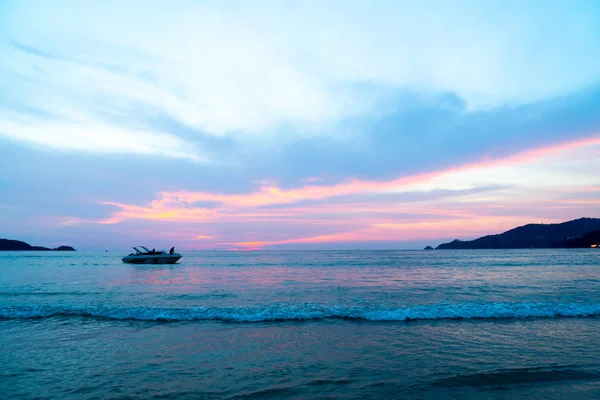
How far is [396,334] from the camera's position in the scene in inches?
444

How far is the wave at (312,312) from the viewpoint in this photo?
14094mm

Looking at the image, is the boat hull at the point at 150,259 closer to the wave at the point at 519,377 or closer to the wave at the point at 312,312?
the wave at the point at 312,312

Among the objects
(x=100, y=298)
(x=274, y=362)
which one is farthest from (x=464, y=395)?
(x=100, y=298)

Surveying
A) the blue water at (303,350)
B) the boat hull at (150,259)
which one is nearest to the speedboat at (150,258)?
→ the boat hull at (150,259)

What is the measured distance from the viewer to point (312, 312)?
15.0 meters

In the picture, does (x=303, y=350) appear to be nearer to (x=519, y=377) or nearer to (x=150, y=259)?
(x=519, y=377)

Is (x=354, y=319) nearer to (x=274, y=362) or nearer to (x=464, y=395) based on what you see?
(x=274, y=362)

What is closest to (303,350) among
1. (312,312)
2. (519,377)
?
(519,377)

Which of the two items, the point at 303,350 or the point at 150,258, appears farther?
the point at 150,258

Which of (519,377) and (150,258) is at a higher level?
(150,258)

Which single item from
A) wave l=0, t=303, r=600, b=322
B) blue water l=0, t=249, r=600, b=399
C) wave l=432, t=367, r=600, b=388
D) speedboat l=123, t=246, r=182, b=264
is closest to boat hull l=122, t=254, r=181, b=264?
speedboat l=123, t=246, r=182, b=264

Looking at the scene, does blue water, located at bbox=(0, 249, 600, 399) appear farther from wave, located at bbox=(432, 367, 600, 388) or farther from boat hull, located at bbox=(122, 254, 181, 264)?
boat hull, located at bbox=(122, 254, 181, 264)

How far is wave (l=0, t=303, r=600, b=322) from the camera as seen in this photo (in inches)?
555

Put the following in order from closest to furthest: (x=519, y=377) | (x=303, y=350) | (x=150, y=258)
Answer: (x=519, y=377) < (x=303, y=350) < (x=150, y=258)
